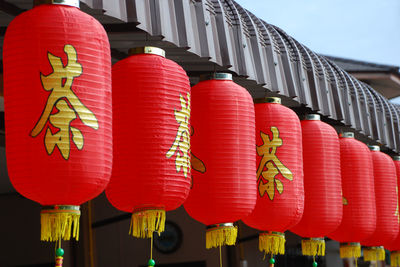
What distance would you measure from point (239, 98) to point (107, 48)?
5.56ft

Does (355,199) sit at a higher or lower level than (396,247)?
higher

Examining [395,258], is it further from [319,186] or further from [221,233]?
[221,233]

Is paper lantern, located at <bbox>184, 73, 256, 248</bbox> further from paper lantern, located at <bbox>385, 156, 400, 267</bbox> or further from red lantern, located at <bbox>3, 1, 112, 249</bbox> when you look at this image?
paper lantern, located at <bbox>385, 156, 400, 267</bbox>

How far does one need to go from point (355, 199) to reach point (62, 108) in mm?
4960

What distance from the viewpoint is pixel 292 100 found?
8.88 metres

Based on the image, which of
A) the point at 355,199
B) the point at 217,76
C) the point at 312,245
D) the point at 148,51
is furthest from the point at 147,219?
the point at 355,199

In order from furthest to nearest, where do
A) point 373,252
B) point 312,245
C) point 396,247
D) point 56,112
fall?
point 396,247
point 373,252
point 312,245
point 56,112

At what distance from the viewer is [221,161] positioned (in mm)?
6055

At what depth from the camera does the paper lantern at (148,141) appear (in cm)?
521

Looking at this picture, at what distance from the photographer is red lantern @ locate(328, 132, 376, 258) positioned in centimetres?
851

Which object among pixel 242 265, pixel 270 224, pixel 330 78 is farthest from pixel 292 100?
pixel 242 265

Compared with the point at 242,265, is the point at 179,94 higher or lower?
higher

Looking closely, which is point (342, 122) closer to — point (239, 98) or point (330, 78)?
point (330, 78)

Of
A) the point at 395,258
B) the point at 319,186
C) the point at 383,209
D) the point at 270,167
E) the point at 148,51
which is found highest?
the point at 148,51
